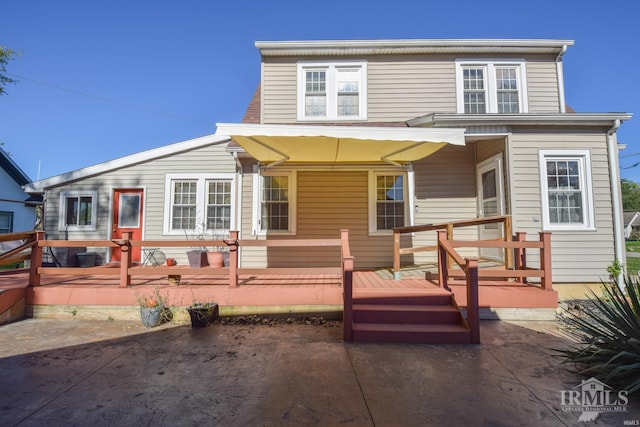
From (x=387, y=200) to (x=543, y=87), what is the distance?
5275mm

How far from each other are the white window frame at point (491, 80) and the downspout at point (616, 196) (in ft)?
7.23

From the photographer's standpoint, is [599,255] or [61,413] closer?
[61,413]

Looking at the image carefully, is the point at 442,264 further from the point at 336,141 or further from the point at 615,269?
the point at 615,269

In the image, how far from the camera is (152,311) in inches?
184

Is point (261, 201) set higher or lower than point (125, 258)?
higher

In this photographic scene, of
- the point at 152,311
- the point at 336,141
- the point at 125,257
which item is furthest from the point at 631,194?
the point at 125,257

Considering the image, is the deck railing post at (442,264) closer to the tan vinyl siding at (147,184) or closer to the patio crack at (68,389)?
the patio crack at (68,389)

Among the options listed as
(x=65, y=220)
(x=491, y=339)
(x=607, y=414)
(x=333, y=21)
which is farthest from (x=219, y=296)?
(x=333, y=21)

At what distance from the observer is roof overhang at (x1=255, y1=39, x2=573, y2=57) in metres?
7.89

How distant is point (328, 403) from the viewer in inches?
102

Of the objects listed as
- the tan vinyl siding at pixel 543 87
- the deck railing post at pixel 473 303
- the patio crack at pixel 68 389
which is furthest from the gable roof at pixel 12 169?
the tan vinyl siding at pixel 543 87

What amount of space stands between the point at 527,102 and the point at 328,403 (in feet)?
28.9

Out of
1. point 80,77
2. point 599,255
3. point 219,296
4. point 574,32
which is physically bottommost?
point 219,296

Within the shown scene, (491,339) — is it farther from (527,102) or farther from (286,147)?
(527,102)
